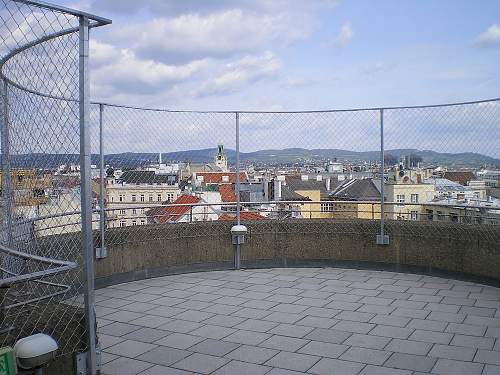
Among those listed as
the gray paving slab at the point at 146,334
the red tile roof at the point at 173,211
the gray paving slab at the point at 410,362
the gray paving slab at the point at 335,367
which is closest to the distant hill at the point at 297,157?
the red tile roof at the point at 173,211

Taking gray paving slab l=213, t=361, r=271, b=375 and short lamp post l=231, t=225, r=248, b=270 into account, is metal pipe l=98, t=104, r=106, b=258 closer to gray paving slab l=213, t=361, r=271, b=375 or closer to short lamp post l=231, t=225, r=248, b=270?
short lamp post l=231, t=225, r=248, b=270

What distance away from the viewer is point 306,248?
9.14m

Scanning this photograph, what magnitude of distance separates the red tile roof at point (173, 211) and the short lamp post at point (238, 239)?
2.64 feet

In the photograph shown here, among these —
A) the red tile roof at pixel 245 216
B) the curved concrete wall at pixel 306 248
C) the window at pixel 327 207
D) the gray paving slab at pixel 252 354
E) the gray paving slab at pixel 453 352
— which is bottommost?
the gray paving slab at pixel 252 354

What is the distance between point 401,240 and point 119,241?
4468 mm

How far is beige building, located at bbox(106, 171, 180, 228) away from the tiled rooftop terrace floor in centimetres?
101

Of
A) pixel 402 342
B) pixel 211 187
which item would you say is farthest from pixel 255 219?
pixel 402 342

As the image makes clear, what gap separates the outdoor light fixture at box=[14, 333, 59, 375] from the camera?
340 centimetres

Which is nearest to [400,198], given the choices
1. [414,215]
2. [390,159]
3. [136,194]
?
[414,215]

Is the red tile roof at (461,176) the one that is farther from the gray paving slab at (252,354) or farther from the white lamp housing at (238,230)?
the gray paving slab at (252,354)

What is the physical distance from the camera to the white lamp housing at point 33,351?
3.40 m

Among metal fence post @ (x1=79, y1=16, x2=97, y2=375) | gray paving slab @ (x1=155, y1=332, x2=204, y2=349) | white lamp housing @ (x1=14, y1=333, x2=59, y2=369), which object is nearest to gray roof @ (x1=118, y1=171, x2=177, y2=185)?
gray paving slab @ (x1=155, y1=332, x2=204, y2=349)

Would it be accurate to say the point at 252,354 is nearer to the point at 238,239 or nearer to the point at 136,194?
the point at 136,194

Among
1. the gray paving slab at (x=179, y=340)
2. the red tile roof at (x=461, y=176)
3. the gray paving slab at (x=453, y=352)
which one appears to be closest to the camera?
the gray paving slab at (x=453, y=352)
